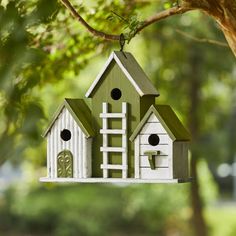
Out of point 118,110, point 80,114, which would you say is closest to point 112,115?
point 118,110

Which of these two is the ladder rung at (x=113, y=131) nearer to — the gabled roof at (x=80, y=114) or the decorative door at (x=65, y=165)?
the gabled roof at (x=80, y=114)

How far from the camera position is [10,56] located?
1543 mm

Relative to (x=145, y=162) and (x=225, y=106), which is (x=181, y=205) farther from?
(x=145, y=162)

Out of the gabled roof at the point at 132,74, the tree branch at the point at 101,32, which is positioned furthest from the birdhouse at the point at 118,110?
the tree branch at the point at 101,32

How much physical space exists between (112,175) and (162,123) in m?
0.25

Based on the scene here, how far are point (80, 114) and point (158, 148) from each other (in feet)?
1.10

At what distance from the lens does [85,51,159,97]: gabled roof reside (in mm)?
3048

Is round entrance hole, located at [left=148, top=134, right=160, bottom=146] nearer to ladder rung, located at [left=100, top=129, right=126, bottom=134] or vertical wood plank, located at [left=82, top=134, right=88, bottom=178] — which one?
ladder rung, located at [left=100, top=129, right=126, bottom=134]

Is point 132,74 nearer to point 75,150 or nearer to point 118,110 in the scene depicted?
point 118,110

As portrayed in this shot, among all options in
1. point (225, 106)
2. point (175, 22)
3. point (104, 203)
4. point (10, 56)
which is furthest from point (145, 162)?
point (225, 106)

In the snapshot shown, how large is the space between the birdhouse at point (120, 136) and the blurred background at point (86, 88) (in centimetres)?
14

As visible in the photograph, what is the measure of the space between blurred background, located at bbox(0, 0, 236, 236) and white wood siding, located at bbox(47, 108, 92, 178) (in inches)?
3.8

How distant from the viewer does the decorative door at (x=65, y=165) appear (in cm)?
314

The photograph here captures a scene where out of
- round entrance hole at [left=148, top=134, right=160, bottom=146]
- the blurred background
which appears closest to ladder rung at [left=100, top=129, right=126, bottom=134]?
round entrance hole at [left=148, top=134, right=160, bottom=146]
